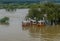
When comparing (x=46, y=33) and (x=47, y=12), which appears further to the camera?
(x=47, y=12)

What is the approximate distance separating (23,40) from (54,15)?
7.01 m

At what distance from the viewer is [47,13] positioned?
20562 millimetres

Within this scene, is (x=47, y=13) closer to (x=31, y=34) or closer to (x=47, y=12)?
(x=47, y=12)

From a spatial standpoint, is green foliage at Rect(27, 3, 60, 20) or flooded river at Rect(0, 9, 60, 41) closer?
flooded river at Rect(0, 9, 60, 41)

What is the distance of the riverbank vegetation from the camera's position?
20159 mm

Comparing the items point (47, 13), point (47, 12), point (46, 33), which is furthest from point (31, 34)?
point (47, 12)

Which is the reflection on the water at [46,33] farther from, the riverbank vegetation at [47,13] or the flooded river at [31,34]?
the riverbank vegetation at [47,13]

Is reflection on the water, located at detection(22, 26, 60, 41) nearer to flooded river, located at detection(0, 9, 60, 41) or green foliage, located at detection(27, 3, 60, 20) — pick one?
flooded river, located at detection(0, 9, 60, 41)

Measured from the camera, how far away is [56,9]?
20.8 metres

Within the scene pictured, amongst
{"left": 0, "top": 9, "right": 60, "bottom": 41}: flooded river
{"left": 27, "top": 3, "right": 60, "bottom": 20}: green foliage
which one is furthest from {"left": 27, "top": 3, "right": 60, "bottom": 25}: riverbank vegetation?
{"left": 0, "top": 9, "right": 60, "bottom": 41}: flooded river

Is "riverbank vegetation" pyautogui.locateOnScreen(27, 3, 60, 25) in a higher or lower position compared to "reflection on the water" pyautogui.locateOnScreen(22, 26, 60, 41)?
higher

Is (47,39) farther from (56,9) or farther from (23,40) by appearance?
(56,9)

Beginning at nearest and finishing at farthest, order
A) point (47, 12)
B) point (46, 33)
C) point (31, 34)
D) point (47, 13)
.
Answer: point (31, 34) → point (46, 33) → point (47, 13) → point (47, 12)

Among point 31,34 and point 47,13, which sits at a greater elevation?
point 47,13
